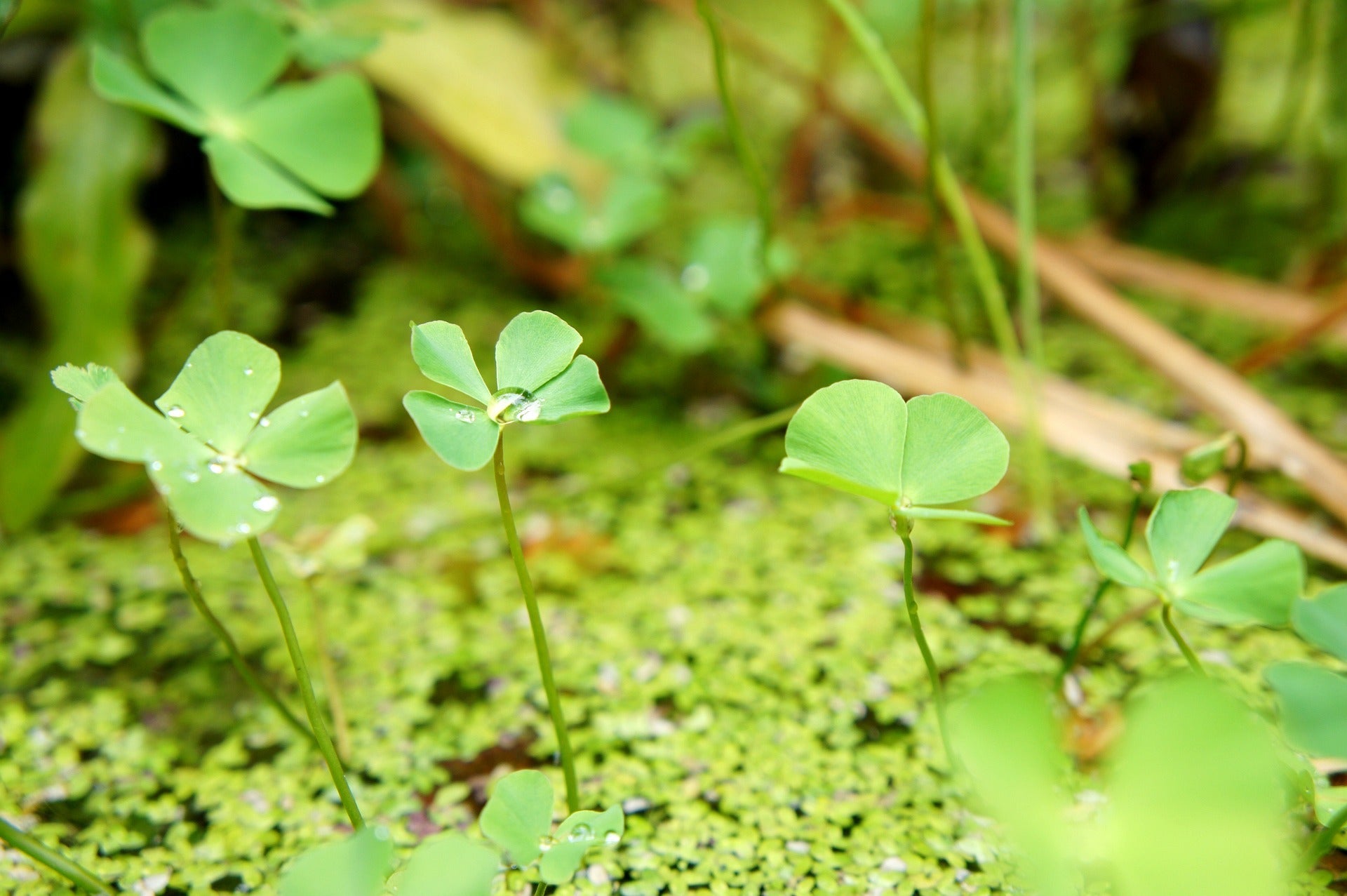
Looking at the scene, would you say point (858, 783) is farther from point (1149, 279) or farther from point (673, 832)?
point (1149, 279)

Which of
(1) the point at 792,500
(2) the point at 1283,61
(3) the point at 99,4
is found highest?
(2) the point at 1283,61

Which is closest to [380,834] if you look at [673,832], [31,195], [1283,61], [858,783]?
[673,832]

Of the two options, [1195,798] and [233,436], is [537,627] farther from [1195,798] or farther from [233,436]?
[1195,798]

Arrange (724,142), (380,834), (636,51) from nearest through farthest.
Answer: (380,834) → (636,51) → (724,142)

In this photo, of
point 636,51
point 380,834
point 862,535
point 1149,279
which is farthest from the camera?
point 636,51

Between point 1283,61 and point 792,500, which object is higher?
point 1283,61

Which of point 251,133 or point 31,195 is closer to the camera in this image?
point 251,133
